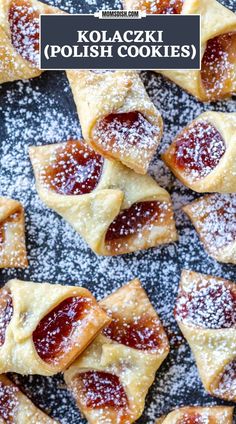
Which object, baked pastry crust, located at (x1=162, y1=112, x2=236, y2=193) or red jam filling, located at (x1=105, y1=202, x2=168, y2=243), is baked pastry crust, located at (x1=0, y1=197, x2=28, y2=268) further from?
baked pastry crust, located at (x1=162, y1=112, x2=236, y2=193)

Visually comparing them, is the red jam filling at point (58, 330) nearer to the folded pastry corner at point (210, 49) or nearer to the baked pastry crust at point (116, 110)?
the baked pastry crust at point (116, 110)

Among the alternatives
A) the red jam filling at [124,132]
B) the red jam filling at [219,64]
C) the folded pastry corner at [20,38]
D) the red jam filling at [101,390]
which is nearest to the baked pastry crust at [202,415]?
the red jam filling at [101,390]

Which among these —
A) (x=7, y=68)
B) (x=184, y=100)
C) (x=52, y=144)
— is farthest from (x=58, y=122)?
(x=184, y=100)

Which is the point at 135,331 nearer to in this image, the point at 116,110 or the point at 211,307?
the point at 211,307

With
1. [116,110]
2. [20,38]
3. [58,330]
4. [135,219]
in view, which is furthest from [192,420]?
[20,38]

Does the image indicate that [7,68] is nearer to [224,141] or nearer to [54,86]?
[54,86]
